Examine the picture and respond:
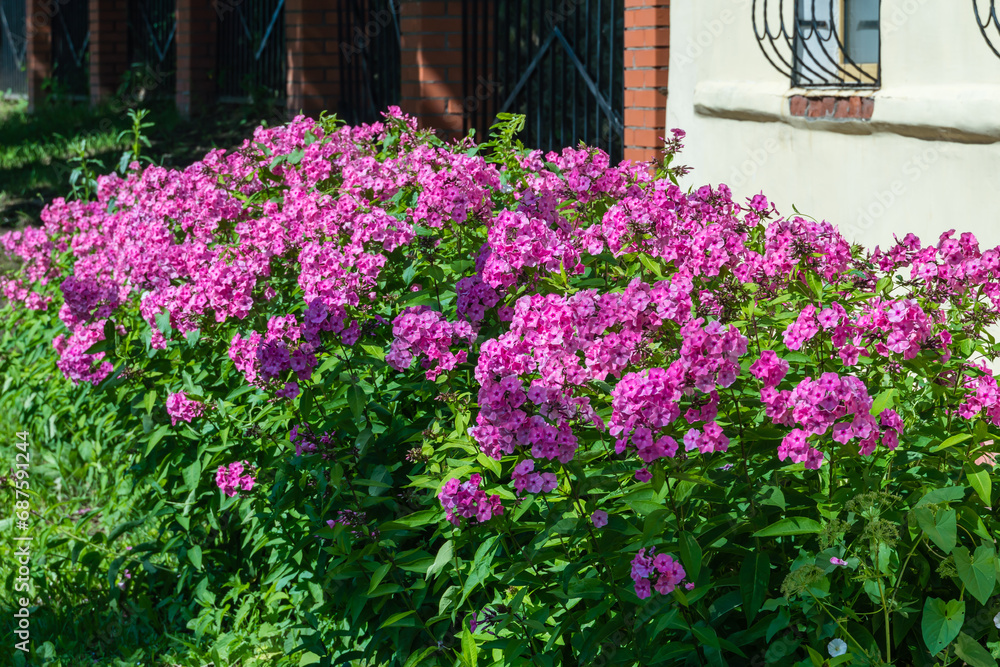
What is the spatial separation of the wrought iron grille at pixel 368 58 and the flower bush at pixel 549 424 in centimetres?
619

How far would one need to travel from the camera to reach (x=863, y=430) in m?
1.97

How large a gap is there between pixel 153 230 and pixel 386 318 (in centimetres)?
114

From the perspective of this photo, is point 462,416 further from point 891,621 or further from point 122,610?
point 122,610

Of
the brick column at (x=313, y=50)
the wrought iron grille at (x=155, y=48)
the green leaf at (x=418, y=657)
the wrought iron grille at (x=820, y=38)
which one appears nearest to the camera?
the green leaf at (x=418, y=657)

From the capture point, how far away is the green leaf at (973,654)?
6.40 ft

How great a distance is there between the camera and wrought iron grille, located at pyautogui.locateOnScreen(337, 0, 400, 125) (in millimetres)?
10031

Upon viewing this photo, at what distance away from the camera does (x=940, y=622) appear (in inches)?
79.3

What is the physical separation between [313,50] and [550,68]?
3538 millimetres

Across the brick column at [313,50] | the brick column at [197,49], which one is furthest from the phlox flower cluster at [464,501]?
the brick column at [197,49]

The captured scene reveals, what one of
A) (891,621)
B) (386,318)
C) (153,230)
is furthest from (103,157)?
(891,621)

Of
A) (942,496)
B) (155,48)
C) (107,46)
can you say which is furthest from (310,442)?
(107,46)

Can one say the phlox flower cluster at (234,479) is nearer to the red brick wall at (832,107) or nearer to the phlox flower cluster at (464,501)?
the phlox flower cluster at (464,501)

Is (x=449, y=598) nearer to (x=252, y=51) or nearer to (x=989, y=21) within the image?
(x=989, y=21)

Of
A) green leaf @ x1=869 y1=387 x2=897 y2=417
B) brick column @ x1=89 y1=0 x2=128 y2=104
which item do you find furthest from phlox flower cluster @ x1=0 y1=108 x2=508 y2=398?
brick column @ x1=89 y1=0 x2=128 y2=104
